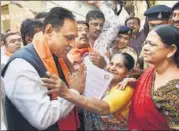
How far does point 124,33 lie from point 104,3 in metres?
0.53

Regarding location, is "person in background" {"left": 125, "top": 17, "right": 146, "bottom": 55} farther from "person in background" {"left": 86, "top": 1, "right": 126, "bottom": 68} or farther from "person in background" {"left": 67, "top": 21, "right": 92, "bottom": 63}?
"person in background" {"left": 67, "top": 21, "right": 92, "bottom": 63}

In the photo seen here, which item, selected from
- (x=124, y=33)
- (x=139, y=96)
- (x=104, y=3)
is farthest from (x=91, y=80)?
(x=104, y=3)

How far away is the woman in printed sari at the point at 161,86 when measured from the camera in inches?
88.4

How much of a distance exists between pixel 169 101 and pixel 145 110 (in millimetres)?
146

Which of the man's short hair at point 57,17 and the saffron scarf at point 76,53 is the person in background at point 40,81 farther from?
the saffron scarf at point 76,53

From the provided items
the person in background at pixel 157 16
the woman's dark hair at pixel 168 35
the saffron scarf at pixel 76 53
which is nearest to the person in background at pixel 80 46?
the saffron scarf at pixel 76 53

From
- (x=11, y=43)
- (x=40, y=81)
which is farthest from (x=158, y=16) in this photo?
(x=11, y=43)

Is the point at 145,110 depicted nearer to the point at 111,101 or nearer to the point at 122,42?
the point at 111,101

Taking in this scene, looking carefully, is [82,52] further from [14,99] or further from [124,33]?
[14,99]

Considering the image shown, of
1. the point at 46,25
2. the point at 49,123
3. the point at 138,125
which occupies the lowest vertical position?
the point at 138,125

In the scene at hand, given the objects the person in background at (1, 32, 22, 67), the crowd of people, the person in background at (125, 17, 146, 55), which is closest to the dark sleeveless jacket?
the crowd of people

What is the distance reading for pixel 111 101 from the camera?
2.38 m

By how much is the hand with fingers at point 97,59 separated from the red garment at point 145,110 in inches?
19.5

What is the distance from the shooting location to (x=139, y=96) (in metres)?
2.32
